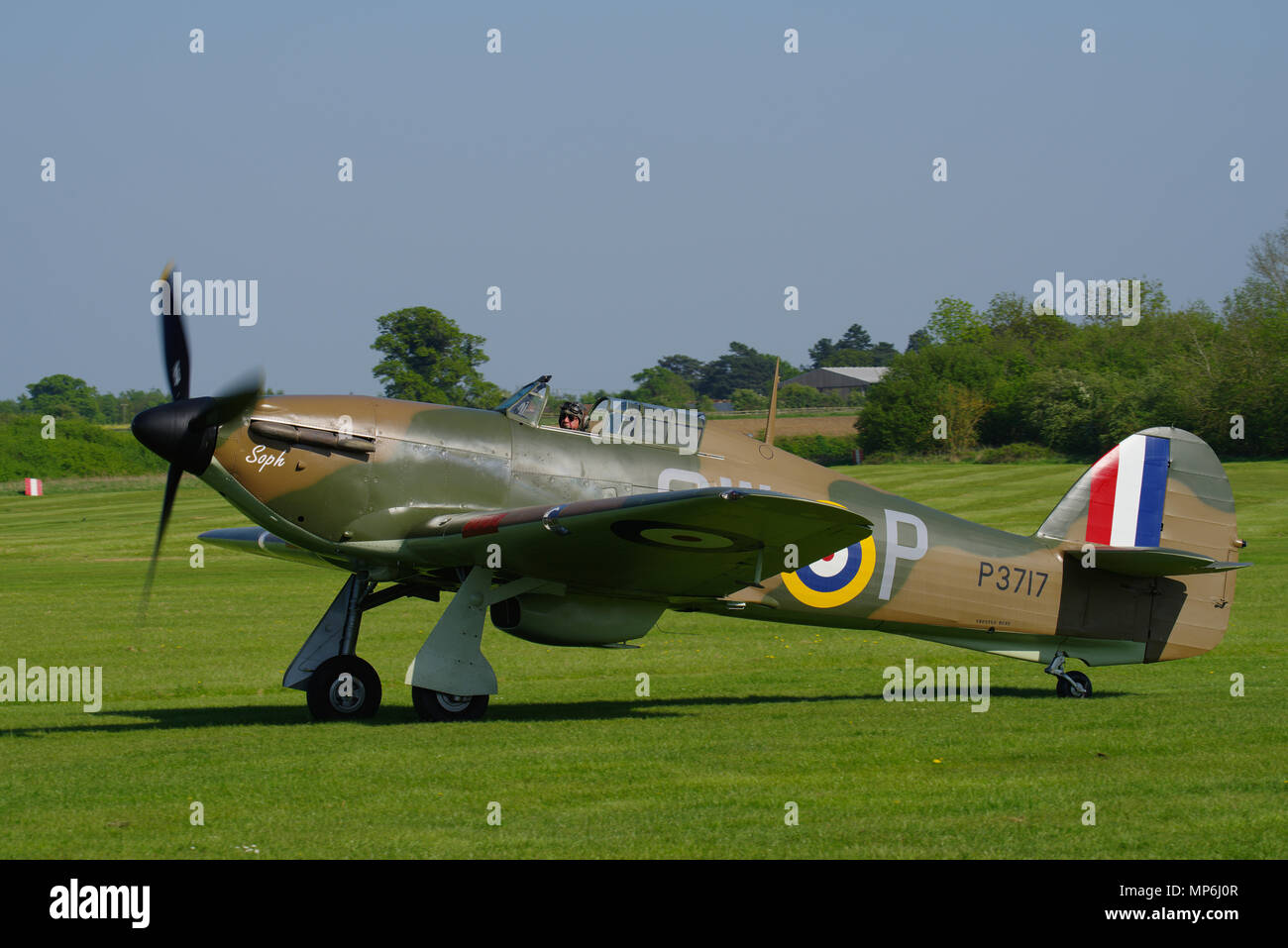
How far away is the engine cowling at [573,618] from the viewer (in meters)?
11.5

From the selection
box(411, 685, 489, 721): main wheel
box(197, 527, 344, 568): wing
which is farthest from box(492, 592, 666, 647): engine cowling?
box(197, 527, 344, 568): wing

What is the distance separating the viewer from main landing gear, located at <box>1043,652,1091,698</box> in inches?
516

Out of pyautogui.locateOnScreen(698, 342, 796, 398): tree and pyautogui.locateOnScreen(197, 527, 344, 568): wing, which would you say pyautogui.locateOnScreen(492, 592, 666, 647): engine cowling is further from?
pyautogui.locateOnScreen(698, 342, 796, 398): tree

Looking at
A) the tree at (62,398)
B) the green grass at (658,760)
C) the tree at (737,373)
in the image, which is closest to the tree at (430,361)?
the green grass at (658,760)

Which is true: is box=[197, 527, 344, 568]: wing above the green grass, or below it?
above

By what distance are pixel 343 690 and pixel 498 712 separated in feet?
4.90

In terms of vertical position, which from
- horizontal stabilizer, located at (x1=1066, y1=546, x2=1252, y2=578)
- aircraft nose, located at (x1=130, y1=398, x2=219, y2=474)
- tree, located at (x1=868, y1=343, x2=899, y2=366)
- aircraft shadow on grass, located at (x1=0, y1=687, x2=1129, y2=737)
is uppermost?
tree, located at (x1=868, y1=343, x2=899, y2=366)

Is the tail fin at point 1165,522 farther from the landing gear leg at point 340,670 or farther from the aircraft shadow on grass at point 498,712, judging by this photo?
the landing gear leg at point 340,670

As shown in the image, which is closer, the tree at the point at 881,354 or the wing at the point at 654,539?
the wing at the point at 654,539

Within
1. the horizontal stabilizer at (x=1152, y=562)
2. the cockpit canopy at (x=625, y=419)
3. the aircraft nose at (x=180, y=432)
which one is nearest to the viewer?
the aircraft nose at (x=180, y=432)

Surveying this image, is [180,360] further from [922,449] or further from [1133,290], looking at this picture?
[1133,290]

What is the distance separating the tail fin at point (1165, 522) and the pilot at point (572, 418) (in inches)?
211

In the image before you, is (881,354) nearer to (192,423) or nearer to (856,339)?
(856,339)

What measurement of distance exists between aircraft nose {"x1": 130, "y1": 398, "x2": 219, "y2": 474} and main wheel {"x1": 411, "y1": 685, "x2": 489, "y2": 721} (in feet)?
8.67
